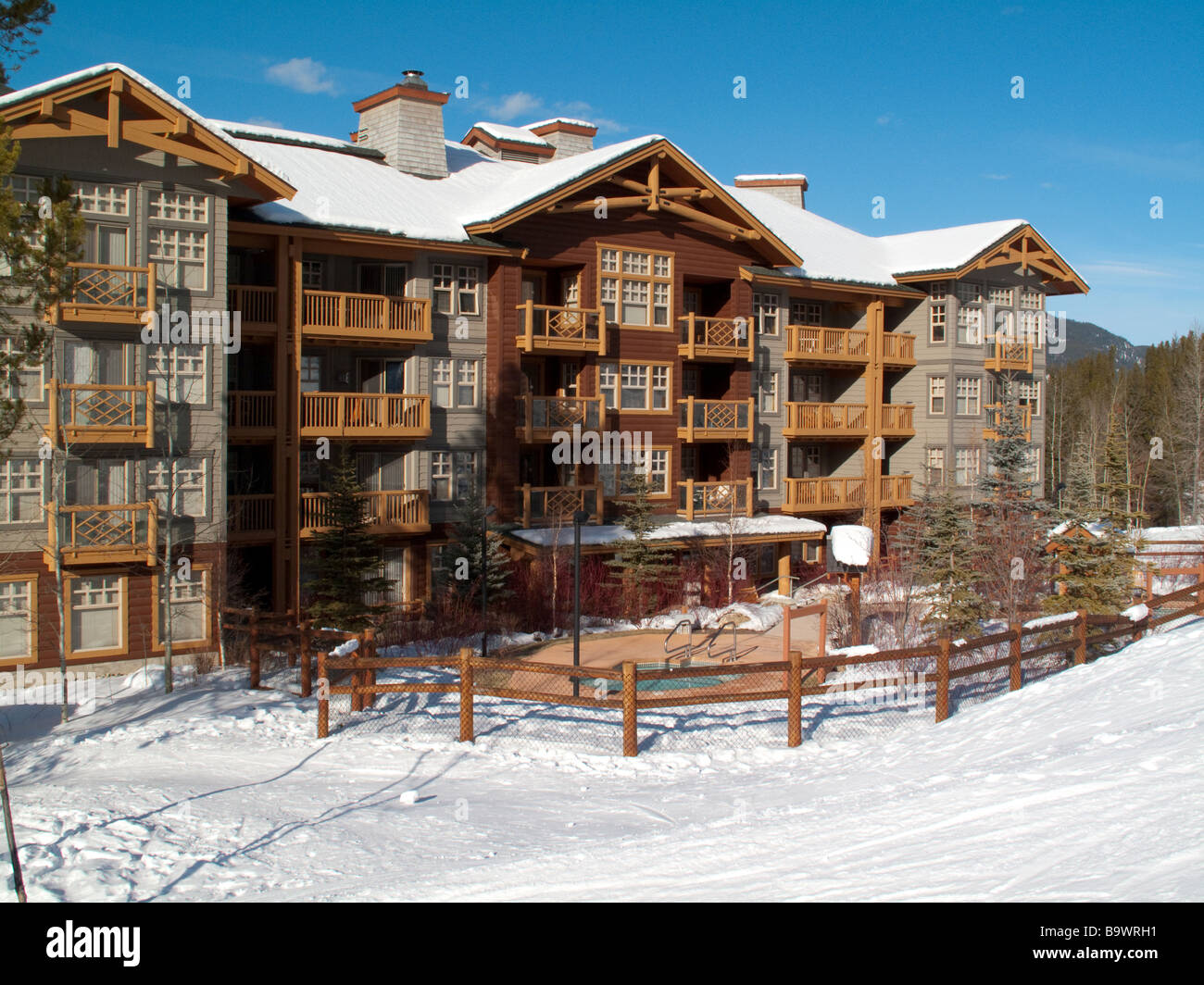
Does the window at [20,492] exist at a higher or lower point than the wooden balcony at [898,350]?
lower

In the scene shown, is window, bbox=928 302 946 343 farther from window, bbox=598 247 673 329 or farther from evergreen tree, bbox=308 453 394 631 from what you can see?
evergreen tree, bbox=308 453 394 631

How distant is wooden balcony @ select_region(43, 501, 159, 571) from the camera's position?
71.9 ft

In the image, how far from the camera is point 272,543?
27516 mm

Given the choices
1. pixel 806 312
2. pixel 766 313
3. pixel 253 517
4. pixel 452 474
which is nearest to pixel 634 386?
pixel 452 474

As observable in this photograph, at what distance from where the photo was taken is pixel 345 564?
24.6 meters

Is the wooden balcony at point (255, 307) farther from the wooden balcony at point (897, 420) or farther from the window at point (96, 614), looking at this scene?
the wooden balcony at point (897, 420)

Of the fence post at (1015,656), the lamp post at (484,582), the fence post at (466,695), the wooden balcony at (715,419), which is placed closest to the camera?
the fence post at (466,695)

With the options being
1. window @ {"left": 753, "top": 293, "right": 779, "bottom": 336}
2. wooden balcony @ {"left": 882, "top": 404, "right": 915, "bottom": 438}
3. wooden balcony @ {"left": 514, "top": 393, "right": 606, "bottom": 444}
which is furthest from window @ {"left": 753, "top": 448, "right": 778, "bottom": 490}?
wooden balcony @ {"left": 514, "top": 393, "right": 606, "bottom": 444}

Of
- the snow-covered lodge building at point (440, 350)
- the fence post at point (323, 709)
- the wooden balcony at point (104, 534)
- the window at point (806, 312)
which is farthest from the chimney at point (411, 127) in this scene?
the fence post at point (323, 709)

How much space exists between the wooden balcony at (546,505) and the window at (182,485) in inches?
356

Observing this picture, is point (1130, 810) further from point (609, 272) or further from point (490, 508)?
point (609, 272)

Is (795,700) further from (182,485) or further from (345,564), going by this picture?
(182,485)

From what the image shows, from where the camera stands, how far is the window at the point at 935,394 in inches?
1640

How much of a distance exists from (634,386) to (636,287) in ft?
10.1
